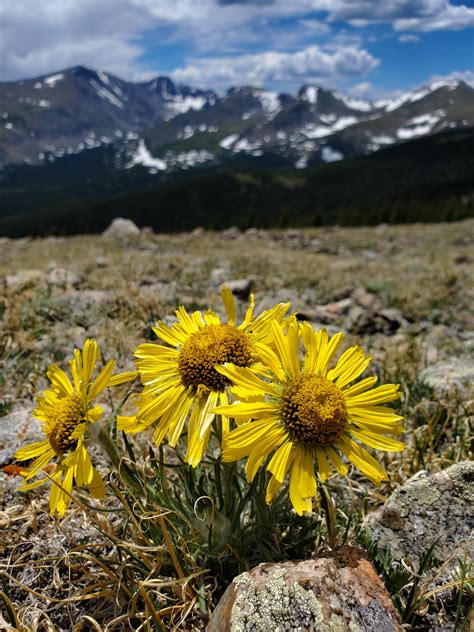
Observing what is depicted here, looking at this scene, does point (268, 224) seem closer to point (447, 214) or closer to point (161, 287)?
point (447, 214)

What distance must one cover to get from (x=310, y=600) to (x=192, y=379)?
40.8 inches

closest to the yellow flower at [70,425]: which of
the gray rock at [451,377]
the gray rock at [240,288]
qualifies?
the gray rock at [451,377]

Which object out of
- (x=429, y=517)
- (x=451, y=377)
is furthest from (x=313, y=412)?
(x=451, y=377)

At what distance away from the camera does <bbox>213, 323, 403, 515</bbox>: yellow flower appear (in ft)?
6.08

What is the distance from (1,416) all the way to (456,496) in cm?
345

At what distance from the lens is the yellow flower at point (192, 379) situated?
2.02m

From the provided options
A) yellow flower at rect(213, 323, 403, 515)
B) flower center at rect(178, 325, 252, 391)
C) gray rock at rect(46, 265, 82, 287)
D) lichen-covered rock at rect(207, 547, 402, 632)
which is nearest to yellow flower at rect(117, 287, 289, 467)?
flower center at rect(178, 325, 252, 391)

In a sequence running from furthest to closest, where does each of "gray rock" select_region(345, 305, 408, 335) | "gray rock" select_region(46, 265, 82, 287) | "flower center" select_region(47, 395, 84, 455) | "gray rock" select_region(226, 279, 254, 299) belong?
"gray rock" select_region(226, 279, 254, 299), "gray rock" select_region(46, 265, 82, 287), "gray rock" select_region(345, 305, 408, 335), "flower center" select_region(47, 395, 84, 455)

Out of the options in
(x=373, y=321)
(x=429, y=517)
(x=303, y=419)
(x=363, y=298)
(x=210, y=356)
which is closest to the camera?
(x=303, y=419)

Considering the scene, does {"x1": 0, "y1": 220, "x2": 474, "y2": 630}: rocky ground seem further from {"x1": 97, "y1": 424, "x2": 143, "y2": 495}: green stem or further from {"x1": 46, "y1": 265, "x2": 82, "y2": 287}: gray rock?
{"x1": 97, "y1": 424, "x2": 143, "y2": 495}: green stem

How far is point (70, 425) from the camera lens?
7.03 ft

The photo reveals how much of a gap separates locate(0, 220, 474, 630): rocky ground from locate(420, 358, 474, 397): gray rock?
0.02 metres

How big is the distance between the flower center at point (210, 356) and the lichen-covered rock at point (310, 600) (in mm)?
864

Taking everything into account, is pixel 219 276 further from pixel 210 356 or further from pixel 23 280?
pixel 210 356
